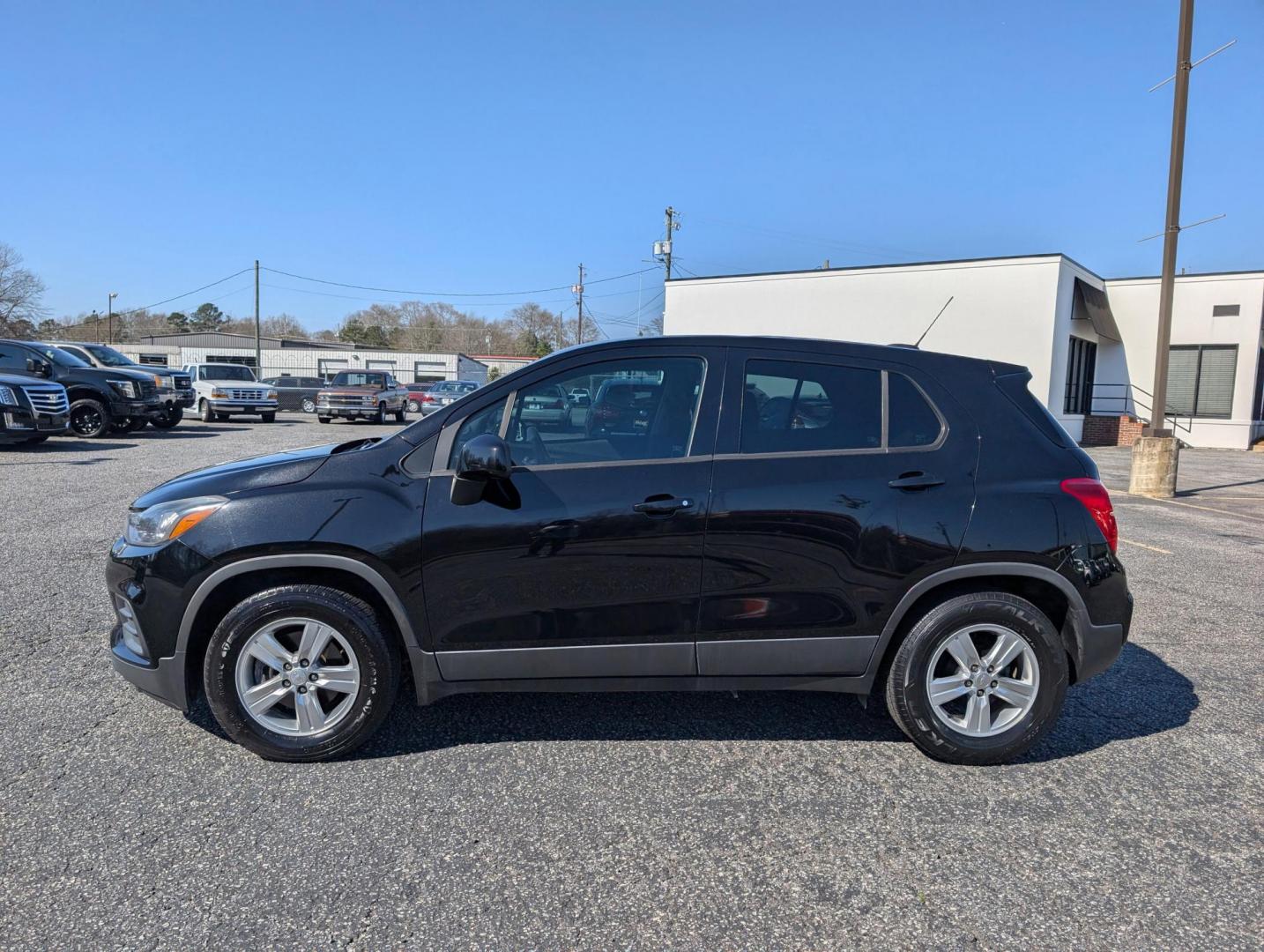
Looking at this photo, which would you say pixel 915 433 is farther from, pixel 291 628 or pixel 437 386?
pixel 437 386

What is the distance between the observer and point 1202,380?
27.1 metres

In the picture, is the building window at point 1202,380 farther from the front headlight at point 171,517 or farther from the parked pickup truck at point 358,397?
the front headlight at point 171,517

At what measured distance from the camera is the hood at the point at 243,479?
3.35m

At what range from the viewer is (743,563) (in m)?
3.36

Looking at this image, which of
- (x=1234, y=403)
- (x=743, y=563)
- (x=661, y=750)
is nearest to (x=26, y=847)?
(x=661, y=750)

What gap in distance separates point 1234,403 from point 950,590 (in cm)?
2934

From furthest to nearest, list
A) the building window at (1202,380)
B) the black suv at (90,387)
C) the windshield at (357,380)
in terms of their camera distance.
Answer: the building window at (1202,380) < the windshield at (357,380) < the black suv at (90,387)

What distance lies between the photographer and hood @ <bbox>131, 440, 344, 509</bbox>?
3354 mm

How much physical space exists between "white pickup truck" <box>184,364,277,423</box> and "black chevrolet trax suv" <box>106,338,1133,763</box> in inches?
896

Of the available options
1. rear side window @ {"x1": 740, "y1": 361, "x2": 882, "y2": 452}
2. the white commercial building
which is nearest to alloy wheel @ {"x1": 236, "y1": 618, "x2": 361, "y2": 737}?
rear side window @ {"x1": 740, "y1": 361, "x2": 882, "y2": 452}

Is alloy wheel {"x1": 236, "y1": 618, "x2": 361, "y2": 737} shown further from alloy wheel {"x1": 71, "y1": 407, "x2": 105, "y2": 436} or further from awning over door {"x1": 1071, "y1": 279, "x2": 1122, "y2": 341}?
awning over door {"x1": 1071, "y1": 279, "x2": 1122, "y2": 341}

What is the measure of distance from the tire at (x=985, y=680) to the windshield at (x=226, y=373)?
994 inches

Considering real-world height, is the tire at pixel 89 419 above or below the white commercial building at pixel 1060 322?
below

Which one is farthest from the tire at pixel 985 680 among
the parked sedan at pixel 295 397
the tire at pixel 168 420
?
the parked sedan at pixel 295 397
